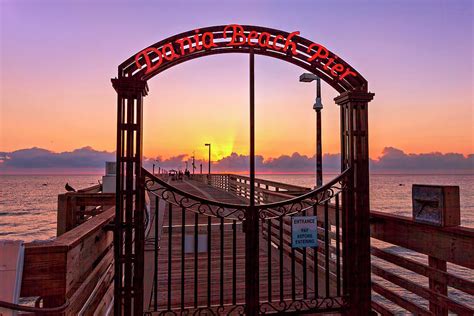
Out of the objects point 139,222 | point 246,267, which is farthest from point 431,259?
point 139,222

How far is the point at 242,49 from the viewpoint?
458 centimetres

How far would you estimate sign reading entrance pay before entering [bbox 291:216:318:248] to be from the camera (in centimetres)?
457

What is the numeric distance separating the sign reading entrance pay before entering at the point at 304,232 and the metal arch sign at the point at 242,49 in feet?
6.82

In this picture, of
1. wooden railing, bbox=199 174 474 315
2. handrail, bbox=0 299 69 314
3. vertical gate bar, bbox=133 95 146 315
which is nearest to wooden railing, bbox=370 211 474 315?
wooden railing, bbox=199 174 474 315

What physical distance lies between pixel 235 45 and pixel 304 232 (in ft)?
9.46

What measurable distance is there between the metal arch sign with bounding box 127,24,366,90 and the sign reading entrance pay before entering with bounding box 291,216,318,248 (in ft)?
6.82

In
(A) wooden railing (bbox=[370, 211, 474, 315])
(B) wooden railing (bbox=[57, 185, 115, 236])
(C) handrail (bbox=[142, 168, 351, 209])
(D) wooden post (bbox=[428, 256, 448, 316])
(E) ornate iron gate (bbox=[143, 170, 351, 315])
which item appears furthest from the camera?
(B) wooden railing (bbox=[57, 185, 115, 236])

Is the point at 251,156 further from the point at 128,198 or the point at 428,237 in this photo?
the point at 428,237

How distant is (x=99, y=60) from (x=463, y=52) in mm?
14570

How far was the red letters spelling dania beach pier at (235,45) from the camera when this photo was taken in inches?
163

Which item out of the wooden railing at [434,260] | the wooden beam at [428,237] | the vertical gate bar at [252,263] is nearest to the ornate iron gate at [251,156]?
the vertical gate bar at [252,263]

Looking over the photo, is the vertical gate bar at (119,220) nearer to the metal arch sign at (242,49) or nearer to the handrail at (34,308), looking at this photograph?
the metal arch sign at (242,49)

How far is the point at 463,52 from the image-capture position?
1248 cm

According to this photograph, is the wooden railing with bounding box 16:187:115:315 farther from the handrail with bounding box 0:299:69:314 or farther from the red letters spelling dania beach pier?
the red letters spelling dania beach pier
